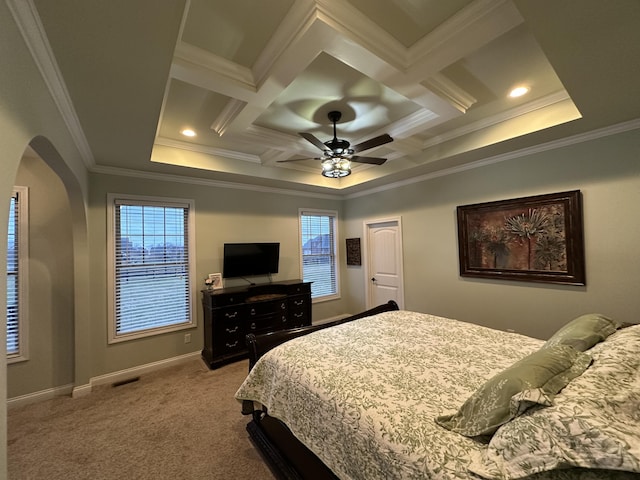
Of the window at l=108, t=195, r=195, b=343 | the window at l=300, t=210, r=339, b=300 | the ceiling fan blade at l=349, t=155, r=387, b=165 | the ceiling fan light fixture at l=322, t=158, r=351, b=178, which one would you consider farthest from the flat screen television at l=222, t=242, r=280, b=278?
the ceiling fan blade at l=349, t=155, r=387, b=165

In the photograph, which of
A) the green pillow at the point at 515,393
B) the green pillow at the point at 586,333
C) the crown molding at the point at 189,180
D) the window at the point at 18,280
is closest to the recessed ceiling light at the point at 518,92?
the green pillow at the point at 586,333

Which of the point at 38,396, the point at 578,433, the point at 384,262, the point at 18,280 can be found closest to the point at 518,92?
the point at 578,433

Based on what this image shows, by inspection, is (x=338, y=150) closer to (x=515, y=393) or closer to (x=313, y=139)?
(x=313, y=139)

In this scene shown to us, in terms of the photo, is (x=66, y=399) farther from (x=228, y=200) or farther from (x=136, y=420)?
(x=228, y=200)

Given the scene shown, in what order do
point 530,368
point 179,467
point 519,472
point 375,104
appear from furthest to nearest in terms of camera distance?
point 375,104
point 179,467
point 530,368
point 519,472

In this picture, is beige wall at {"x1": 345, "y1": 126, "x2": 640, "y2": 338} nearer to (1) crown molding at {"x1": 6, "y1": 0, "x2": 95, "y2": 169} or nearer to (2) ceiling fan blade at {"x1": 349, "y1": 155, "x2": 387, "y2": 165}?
(2) ceiling fan blade at {"x1": 349, "y1": 155, "x2": 387, "y2": 165}

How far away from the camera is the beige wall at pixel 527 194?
8.45 ft

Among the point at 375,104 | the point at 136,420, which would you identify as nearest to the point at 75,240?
the point at 136,420

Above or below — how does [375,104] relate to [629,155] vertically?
above

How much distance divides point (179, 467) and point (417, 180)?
14.1 feet

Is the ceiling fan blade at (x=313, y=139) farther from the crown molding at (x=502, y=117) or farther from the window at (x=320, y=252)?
the window at (x=320, y=252)

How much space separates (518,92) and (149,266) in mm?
4546

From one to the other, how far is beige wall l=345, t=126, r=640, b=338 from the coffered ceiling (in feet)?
1.05

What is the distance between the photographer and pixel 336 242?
551 centimetres
